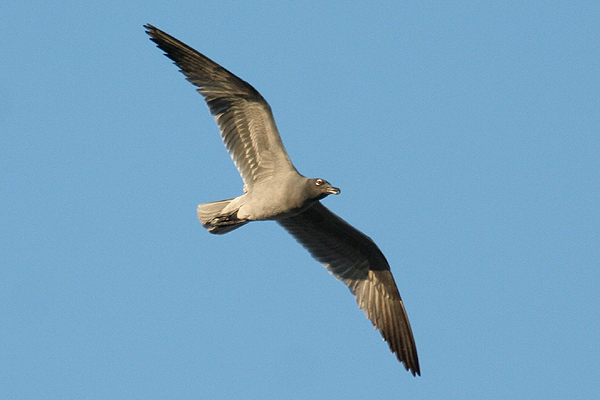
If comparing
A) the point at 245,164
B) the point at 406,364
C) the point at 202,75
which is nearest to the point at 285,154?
the point at 245,164

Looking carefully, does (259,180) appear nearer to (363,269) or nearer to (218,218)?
(218,218)

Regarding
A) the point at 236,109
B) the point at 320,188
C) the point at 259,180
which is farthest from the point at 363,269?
the point at 236,109

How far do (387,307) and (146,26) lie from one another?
643 cm

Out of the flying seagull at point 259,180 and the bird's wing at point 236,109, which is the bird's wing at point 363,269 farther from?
the bird's wing at point 236,109

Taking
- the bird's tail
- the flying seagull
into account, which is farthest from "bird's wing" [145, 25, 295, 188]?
the bird's tail

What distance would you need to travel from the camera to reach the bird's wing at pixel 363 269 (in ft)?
48.3

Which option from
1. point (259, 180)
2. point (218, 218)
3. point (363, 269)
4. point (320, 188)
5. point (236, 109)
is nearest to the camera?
point (320, 188)

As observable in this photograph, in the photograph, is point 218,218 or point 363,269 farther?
point 363,269

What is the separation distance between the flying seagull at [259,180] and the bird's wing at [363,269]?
0.02 m

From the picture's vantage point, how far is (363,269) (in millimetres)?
15125

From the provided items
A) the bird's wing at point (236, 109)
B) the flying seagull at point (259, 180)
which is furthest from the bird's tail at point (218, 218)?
the bird's wing at point (236, 109)

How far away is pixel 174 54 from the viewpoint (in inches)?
523

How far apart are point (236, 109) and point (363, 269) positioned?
391 cm

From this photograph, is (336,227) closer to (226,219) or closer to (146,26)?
(226,219)
